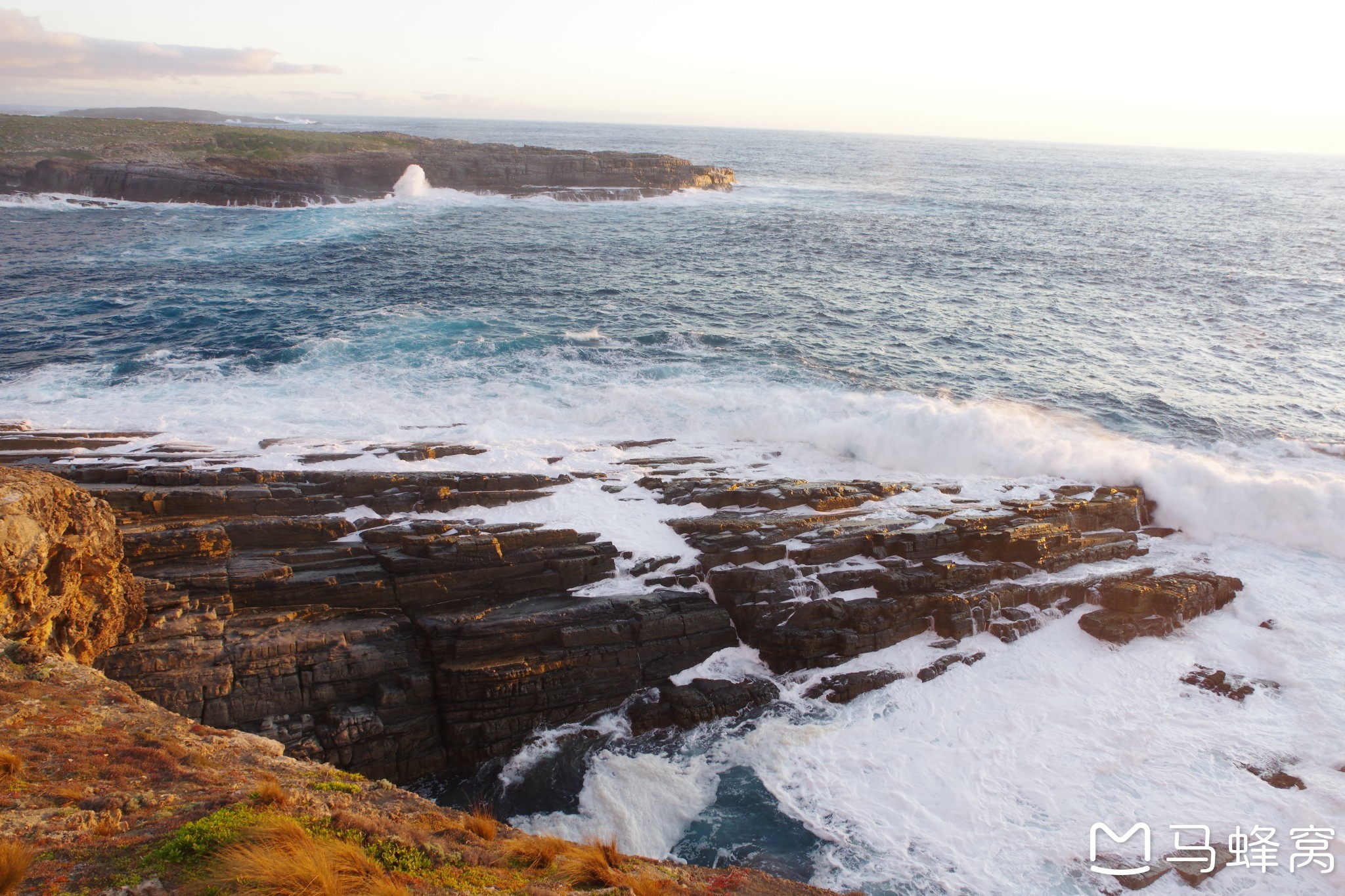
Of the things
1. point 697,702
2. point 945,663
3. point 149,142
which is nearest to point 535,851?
point 697,702

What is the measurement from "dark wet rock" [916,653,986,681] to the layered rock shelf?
0.03 meters

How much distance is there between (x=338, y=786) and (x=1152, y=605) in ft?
58.4

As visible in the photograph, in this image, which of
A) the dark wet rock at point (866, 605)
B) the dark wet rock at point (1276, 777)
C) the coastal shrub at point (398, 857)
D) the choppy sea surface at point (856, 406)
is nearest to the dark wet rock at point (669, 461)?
the choppy sea surface at point (856, 406)

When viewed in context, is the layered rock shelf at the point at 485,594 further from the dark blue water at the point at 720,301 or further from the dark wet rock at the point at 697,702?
the dark blue water at the point at 720,301

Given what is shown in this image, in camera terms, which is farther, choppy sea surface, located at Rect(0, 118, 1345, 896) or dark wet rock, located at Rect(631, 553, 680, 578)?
dark wet rock, located at Rect(631, 553, 680, 578)

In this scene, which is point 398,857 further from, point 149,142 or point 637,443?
point 149,142

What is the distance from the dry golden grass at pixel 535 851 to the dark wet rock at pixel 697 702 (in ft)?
15.6

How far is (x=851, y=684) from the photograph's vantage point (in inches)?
582

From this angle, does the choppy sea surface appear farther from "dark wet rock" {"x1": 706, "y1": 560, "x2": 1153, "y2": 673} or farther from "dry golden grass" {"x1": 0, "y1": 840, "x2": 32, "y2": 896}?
"dry golden grass" {"x1": 0, "y1": 840, "x2": 32, "y2": 896}

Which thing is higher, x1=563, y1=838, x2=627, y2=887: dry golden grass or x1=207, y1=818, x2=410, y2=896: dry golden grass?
x1=207, y1=818, x2=410, y2=896: dry golden grass

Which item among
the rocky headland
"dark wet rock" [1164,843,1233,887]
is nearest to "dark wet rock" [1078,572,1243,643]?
the rocky headland

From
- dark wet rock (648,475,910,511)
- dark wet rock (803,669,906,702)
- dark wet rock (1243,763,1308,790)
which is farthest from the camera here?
dark wet rock (648,475,910,511)

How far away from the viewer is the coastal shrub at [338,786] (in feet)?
30.6

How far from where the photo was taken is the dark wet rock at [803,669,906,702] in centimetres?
1461
